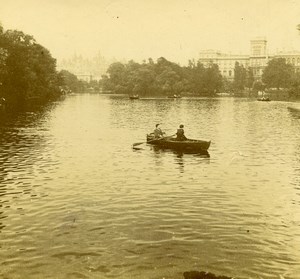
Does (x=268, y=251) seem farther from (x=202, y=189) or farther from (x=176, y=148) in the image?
(x=176, y=148)

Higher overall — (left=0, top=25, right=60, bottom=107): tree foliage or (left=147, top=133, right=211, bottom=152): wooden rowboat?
(left=0, top=25, right=60, bottom=107): tree foliage

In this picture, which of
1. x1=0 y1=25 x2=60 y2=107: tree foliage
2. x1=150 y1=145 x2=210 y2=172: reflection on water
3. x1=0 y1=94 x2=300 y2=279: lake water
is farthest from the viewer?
x1=0 y1=25 x2=60 y2=107: tree foliage

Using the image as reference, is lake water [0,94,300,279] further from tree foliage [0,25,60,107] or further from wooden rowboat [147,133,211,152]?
tree foliage [0,25,60,107]

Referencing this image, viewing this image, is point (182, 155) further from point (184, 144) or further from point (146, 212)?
point (146, 212)

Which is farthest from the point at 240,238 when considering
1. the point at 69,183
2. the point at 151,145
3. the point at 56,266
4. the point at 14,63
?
the point at 14,63

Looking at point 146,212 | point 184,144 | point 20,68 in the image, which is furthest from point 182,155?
point 20,68

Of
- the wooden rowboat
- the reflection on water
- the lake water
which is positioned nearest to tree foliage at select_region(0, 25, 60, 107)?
the wooden rowboat

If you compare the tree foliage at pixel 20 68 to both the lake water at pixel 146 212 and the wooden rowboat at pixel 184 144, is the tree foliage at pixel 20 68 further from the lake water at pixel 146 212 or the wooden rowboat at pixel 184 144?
the lake water at pixel 146 212

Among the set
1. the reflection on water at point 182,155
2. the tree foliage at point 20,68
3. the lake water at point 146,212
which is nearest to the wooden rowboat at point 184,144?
the reflection on water at point 182,155
